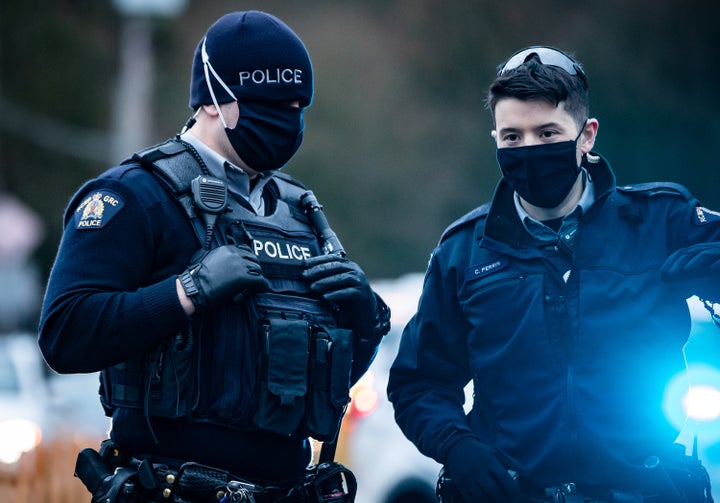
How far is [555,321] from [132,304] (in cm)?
129

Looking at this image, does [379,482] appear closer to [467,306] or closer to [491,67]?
[467,306]

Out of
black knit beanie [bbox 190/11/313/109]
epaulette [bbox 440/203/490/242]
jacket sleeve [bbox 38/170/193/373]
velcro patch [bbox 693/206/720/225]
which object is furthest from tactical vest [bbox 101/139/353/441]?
velcro patch [bbox 693/206/720/225]

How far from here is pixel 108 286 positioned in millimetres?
3291

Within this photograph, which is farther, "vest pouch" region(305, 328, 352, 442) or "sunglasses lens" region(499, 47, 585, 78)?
"sunglasses lens" region(499, 47, 585, 78)

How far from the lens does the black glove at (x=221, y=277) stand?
3.25 metres

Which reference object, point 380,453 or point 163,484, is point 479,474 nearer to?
point 163,484

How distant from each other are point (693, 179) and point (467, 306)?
2048cm

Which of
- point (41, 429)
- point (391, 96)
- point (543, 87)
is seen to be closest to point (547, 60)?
point (543, 87)

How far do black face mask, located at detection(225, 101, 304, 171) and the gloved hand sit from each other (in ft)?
1.16

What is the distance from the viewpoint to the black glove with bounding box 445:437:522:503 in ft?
11.3

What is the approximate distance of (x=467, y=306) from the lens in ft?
12.1

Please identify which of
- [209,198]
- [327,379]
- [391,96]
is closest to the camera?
[209,198]

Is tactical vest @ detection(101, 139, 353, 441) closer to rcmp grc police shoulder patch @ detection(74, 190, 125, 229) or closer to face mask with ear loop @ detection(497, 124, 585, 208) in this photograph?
rcmp grc police shoulder patch @ detection(74, 190, 125, 229)

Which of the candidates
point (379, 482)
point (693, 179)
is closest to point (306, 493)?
point (379, 482)
